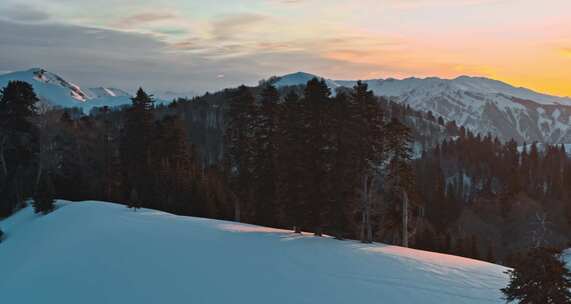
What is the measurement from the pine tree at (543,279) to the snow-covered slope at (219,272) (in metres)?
4.17

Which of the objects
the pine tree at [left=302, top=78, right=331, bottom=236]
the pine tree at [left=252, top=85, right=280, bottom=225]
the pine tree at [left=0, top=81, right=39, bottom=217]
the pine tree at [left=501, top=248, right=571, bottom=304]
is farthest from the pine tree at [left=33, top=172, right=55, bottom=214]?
the pine tree at [left=501, top=248, right=571, bottom=304]

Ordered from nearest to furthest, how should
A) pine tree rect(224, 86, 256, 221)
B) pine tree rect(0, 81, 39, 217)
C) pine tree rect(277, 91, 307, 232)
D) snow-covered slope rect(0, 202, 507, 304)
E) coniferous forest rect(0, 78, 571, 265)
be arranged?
snow-covered slope rect(0, 202, 507, 304)
coniferous forest rect(0, 78, 571, 265)
pine tree rect(277, 91, 307, 232)
pine tree rect(224, 86, 256, 221)
pine tree rect(0, 81, 39, 217)

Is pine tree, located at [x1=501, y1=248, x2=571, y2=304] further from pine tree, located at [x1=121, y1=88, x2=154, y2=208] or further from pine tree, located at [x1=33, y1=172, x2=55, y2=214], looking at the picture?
pine tree, located at [x1=121, y1=88, x2=154, y2=208]

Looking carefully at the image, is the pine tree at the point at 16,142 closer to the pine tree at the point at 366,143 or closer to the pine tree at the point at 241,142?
the pine tree at the point at 241,142

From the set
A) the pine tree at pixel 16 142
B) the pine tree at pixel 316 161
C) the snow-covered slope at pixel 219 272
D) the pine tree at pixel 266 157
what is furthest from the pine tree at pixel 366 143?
the pine tree at pixel 16 142

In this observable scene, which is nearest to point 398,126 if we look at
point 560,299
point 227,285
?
point 227,285

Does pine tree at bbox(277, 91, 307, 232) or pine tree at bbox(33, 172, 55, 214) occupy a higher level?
pine tree at bbox(277, 91, 307, 232)

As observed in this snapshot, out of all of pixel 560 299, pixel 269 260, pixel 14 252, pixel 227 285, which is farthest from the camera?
pixel 14 252

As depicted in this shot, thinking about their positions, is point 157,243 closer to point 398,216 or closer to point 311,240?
point 311,240

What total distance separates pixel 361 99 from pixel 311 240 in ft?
30.7

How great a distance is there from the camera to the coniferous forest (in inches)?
1256

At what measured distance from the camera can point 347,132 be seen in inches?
1264

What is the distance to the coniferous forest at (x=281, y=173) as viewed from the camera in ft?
105

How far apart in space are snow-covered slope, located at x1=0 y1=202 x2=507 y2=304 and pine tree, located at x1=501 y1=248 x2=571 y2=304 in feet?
13.7
